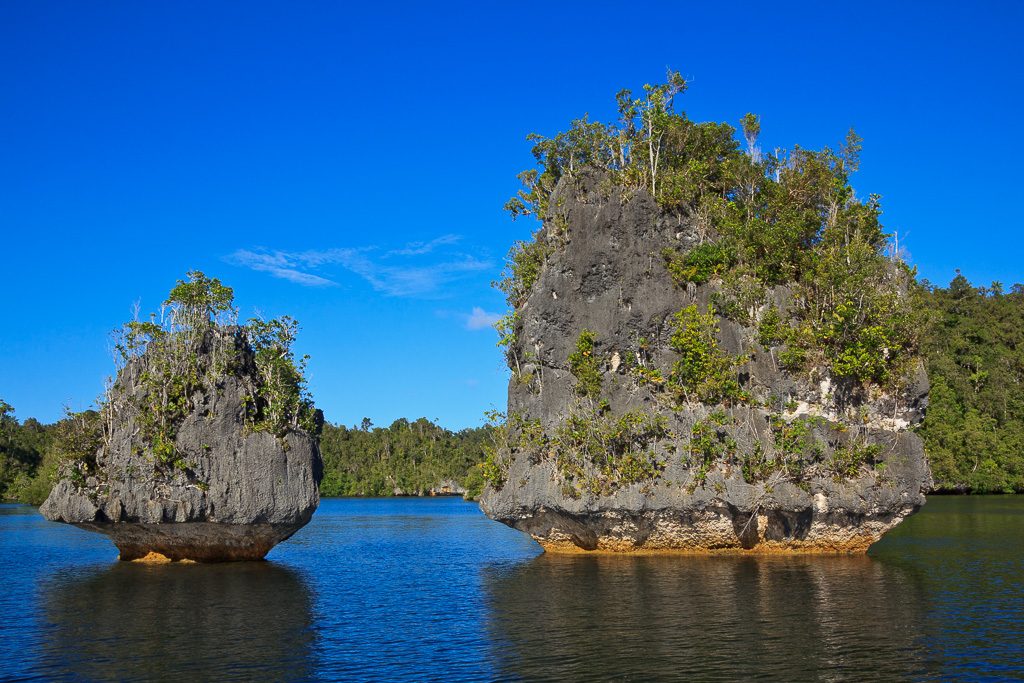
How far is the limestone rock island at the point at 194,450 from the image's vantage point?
3438 cm

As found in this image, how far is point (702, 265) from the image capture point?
3931cm

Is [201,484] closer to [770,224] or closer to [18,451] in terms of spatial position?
[770,224]

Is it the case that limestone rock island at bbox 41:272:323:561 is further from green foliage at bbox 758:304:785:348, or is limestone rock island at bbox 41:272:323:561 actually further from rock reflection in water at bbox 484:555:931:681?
green foliage at bbox 758:304:785:348

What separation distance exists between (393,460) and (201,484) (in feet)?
396

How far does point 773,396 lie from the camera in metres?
36.6

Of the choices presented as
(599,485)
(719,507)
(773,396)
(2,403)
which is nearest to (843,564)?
(719,507)

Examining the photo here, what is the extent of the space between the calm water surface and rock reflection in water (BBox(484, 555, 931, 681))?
81 mm

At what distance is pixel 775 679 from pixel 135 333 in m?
31.2

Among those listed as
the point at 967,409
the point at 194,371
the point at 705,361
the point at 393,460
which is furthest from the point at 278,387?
the point at 393,460

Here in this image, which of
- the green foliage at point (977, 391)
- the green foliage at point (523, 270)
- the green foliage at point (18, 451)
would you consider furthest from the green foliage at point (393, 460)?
the green foliage at point (523, 270)

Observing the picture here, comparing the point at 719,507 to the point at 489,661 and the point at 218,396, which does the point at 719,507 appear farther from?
the point at 218,396

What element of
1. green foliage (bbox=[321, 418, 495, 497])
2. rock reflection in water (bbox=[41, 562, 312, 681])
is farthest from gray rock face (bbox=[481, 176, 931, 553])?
green foliage (bbox=[321, 418, 495, 497])

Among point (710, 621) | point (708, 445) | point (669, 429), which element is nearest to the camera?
point (710, 621)

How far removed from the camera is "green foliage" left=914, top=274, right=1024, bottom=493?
8281 cm
